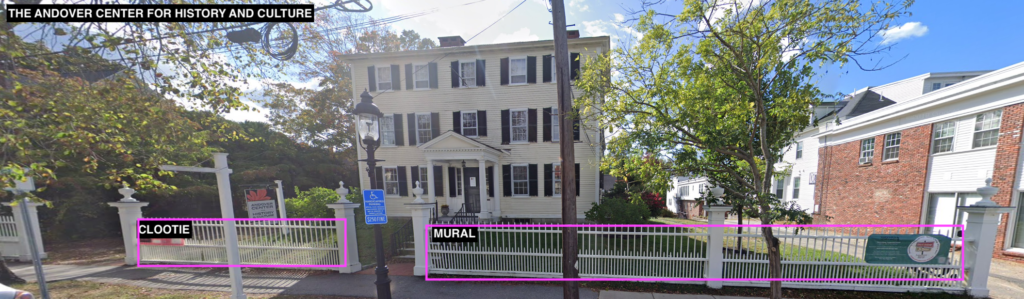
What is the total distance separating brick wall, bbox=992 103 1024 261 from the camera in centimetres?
723

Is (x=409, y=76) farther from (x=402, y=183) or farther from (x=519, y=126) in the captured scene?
(x=519, y=126)

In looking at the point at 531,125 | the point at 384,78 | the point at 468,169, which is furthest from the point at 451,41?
the point at 468,169

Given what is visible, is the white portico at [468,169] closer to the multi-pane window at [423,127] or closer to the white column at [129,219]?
the multi-pane window at [423,127]

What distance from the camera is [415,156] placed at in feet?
38.9

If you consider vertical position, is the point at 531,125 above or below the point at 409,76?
below

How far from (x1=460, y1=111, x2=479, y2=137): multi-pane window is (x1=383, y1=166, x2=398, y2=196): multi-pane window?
137 inches

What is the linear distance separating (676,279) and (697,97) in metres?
3.67

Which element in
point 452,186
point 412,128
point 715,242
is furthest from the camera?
point 412,128

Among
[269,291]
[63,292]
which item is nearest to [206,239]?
[63,292]

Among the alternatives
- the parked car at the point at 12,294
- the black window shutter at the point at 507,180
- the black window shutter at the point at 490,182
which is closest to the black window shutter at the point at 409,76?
the black window shutter at the point at 490,182

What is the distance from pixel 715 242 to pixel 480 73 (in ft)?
30.5

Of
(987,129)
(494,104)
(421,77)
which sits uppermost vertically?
(421,77)

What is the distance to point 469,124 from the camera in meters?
11.6

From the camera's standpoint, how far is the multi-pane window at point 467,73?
11.5m
